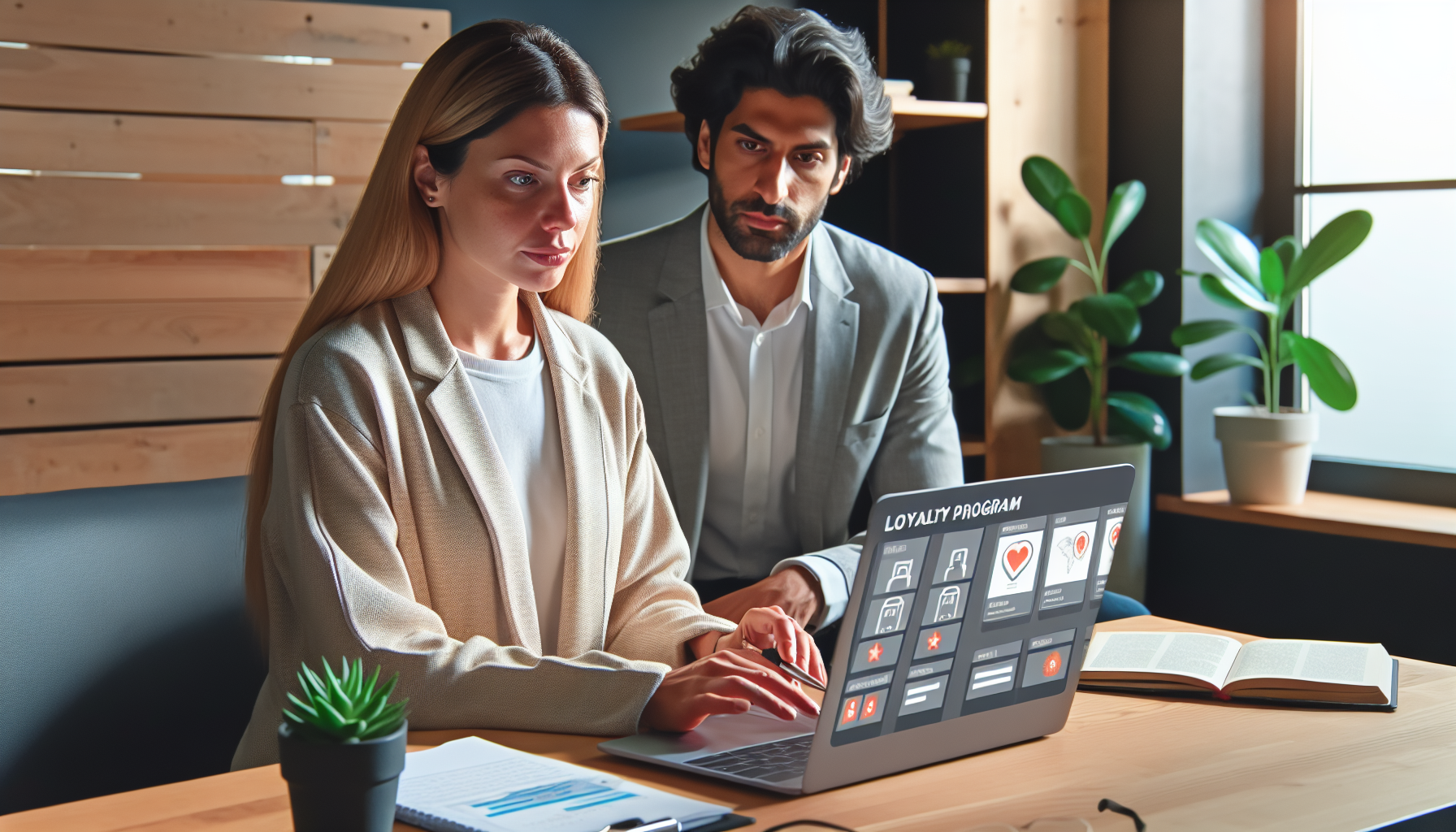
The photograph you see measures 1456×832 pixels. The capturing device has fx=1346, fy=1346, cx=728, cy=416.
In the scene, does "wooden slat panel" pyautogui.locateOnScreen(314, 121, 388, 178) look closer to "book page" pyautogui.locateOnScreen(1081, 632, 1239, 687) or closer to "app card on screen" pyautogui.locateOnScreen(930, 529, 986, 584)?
"book page" pyautogui.locateOnScreen(1081, 632, 1239, 687)

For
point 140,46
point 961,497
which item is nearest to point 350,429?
point 961,497

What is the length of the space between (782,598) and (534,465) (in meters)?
0.58

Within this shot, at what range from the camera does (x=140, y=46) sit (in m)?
2.81

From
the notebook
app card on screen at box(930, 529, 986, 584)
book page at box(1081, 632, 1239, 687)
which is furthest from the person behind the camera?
book page at box(1081, 632, 1239, 687)

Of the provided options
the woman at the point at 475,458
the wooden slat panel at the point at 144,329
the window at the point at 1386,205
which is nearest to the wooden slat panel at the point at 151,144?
the wooden slat panel at the point at 144,329

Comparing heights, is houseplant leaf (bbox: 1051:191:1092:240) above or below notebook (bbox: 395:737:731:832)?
above

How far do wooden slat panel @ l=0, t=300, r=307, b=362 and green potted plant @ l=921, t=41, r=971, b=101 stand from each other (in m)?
1.61

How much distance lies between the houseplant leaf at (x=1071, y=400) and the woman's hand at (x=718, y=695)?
2240 mm

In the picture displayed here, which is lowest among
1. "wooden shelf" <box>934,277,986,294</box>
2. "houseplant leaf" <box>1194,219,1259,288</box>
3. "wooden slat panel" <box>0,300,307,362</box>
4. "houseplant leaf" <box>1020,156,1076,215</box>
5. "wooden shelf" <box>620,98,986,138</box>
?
"wooden slat panel" <box>0,300,307,362</box>

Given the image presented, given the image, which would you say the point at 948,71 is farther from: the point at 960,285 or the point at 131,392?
the point at 131,392

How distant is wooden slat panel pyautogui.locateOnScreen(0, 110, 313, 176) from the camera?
8.97ft

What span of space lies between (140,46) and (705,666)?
2.20 m

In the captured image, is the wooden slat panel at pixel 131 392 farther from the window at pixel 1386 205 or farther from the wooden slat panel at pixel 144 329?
the window at pixel 1386 205

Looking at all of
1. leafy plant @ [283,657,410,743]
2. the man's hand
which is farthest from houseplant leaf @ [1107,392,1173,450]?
leafy plant @ [283,657,410,743]
